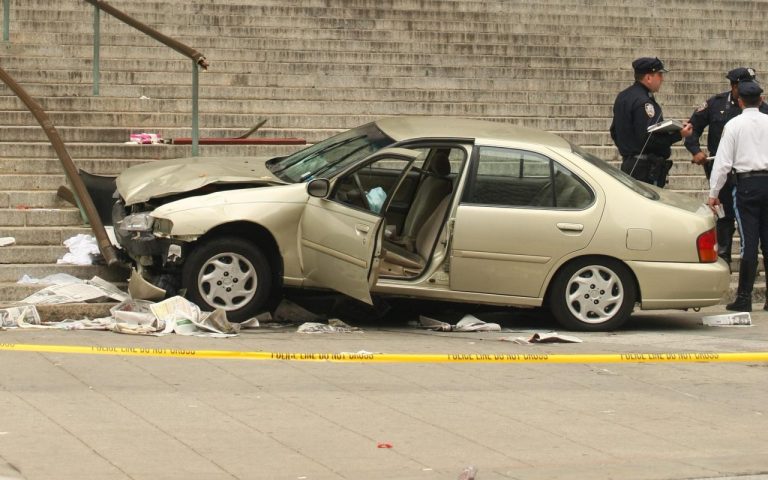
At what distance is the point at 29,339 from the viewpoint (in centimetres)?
944

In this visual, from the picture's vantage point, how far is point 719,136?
12414mm

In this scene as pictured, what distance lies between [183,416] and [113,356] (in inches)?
63.9

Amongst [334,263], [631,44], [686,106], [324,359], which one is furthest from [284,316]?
[631,44]

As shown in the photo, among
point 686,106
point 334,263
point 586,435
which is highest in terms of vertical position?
point 686,106

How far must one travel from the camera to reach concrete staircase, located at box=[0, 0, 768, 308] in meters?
13.9

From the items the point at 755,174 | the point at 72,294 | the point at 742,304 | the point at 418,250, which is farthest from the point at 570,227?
the point at 72,294

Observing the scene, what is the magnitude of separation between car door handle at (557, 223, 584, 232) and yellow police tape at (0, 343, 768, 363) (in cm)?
103

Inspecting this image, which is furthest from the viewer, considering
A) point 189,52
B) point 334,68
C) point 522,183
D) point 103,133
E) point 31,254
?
point 334,68

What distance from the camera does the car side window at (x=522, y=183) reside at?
10273 millimetres

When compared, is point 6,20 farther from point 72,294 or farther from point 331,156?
point 331,156

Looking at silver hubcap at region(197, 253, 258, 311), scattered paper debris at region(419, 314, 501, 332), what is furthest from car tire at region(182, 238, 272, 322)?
scattered paper debris at region(419, 314, 501, 332)

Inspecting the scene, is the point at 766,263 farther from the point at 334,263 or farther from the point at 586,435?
the point at 586,435

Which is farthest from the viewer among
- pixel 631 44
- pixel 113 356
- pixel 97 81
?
pixel 631 44

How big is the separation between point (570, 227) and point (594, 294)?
1.84ft
